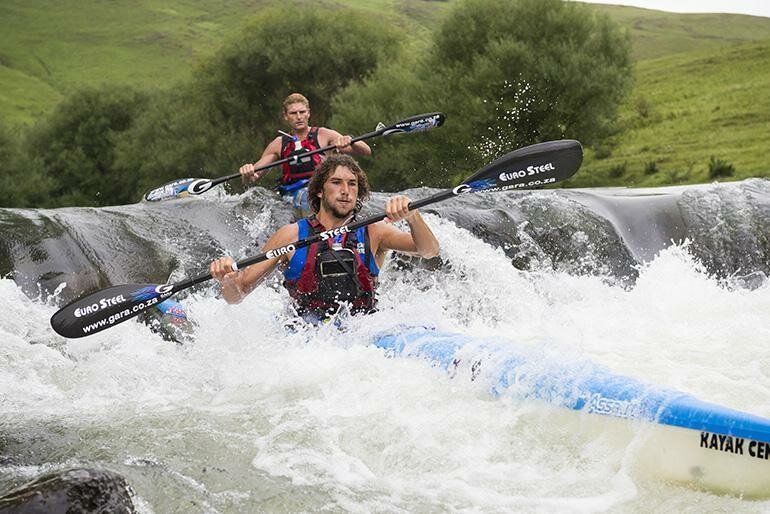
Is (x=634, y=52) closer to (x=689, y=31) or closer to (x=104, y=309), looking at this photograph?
(x=104, y=309)

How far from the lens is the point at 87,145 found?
38.4 meters

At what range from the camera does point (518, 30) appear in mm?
25734

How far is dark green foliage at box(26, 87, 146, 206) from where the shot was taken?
37406 millimetres

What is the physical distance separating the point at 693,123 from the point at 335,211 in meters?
31.9

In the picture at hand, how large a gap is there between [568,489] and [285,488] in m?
1.29

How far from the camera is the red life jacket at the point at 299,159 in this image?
920cm

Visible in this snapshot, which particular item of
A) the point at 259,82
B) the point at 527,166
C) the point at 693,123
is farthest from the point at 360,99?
the point at 527,166

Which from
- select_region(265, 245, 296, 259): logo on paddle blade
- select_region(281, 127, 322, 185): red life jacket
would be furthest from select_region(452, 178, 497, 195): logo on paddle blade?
select_region(281, 127, 322, 185): red life jacket

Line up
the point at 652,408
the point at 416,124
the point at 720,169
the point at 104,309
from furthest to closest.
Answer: the point at 720,169
the point at 416,124
the point at 104,309
the point at 652,408

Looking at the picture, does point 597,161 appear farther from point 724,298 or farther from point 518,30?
point 724,298

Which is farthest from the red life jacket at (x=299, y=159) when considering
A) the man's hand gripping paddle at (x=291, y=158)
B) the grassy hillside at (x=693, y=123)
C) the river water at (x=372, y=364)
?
the grassy hillside at (x=693, y=123)

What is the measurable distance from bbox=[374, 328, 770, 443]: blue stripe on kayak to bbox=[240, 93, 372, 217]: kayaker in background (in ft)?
12.4

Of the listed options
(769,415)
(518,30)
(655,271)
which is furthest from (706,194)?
(518,30)

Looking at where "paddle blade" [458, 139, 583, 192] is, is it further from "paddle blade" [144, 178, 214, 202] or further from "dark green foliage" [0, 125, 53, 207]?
"dark green foliage" [0, 125, 53, 207]
